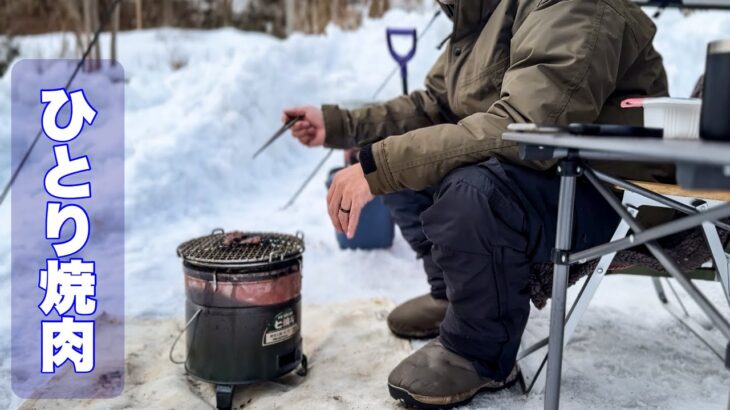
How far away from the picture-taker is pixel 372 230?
3.63 m

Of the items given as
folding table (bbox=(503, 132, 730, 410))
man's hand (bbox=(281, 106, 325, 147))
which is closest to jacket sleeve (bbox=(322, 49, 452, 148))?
man's hand (bbox=(281, 106, 325, 147))


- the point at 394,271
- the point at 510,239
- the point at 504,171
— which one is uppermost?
the point at 504,171

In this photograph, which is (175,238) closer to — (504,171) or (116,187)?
(116,187)

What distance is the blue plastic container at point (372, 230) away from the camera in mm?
3617

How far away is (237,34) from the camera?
35.4ft

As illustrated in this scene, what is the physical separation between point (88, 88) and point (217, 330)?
4.96 metres

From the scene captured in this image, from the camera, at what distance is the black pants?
1.69 metres

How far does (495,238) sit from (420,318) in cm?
83

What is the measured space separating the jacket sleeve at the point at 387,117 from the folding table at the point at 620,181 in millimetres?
1187

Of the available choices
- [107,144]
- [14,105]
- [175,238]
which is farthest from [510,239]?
[14,105]

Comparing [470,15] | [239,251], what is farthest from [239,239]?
[470,15]

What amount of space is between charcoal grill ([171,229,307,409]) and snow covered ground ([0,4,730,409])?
25.5 inches

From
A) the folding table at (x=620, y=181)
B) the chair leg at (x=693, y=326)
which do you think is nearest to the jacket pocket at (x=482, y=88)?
the folding table at (x=620, y=181)

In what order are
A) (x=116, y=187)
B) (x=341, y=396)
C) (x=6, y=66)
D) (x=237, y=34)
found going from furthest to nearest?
1. (x=237, y=34)
2. (x=6, y=66)
3. (x=116, y=187)
4. (x=341, y=396)
